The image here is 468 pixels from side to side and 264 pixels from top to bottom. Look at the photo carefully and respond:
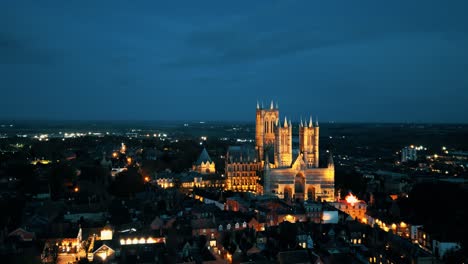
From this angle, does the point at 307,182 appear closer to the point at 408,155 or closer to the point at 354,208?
the point at 354,208

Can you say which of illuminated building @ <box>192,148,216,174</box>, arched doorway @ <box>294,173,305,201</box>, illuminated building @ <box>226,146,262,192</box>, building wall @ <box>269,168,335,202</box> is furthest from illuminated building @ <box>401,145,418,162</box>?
arched doorway @ <box>294,173,305,201</box>

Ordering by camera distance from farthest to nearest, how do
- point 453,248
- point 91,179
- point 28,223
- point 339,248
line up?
point 91,179 < point 28,223 < point 453,248 < point 339,248

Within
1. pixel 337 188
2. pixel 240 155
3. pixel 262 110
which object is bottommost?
pixel 337 188

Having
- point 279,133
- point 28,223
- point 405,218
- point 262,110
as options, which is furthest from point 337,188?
point 28,223

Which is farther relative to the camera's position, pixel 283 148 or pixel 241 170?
pixel 241 170

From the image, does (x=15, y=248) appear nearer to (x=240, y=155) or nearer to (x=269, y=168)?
(x=269, y=168)

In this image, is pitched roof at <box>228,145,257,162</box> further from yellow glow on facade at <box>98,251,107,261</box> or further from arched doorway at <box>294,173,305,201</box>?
yellow glow on facade at <box>98,251,107,261</box>

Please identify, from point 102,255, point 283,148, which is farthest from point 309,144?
point 102,255
